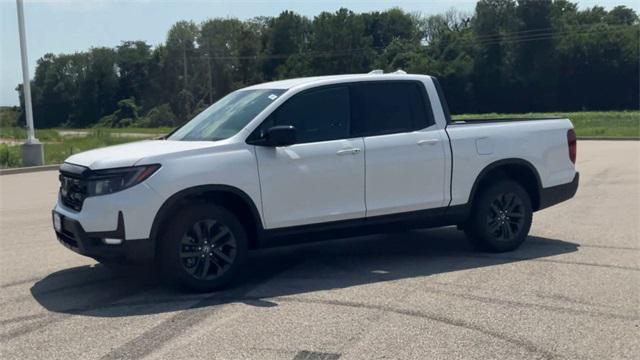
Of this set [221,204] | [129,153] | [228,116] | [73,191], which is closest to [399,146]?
[228,116]

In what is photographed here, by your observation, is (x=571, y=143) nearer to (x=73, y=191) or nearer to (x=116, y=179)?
(x=116, y=179)

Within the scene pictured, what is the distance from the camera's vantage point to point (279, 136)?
645 cm

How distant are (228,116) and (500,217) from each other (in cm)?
321

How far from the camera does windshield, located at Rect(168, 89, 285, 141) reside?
6.86m

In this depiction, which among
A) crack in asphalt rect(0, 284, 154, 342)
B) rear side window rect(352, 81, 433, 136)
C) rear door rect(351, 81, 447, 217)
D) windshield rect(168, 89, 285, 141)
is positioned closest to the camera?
crack in asphalt rect(0, 284, 154, 342)

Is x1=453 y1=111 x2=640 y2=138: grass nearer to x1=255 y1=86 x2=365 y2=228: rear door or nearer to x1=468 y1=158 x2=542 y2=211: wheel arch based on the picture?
x1=468 y1=158 x2=542 y2=211: wheel arch

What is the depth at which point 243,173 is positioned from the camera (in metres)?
6.46

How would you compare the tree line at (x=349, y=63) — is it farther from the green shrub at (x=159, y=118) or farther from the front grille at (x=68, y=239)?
the front grille at (x=68, y=239)

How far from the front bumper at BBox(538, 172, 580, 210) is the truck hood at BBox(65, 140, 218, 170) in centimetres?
398

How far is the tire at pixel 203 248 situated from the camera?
6234mm

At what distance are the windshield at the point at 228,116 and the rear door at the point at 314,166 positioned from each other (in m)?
0.24

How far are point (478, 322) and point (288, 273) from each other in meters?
2.31

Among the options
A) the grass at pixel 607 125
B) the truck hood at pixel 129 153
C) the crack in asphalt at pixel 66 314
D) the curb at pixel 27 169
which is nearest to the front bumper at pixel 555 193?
the truck hood at pixel 129 153

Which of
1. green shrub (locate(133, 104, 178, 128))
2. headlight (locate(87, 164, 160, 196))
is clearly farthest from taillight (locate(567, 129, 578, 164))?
green shrub (locate(133, 104, 178, 128))
